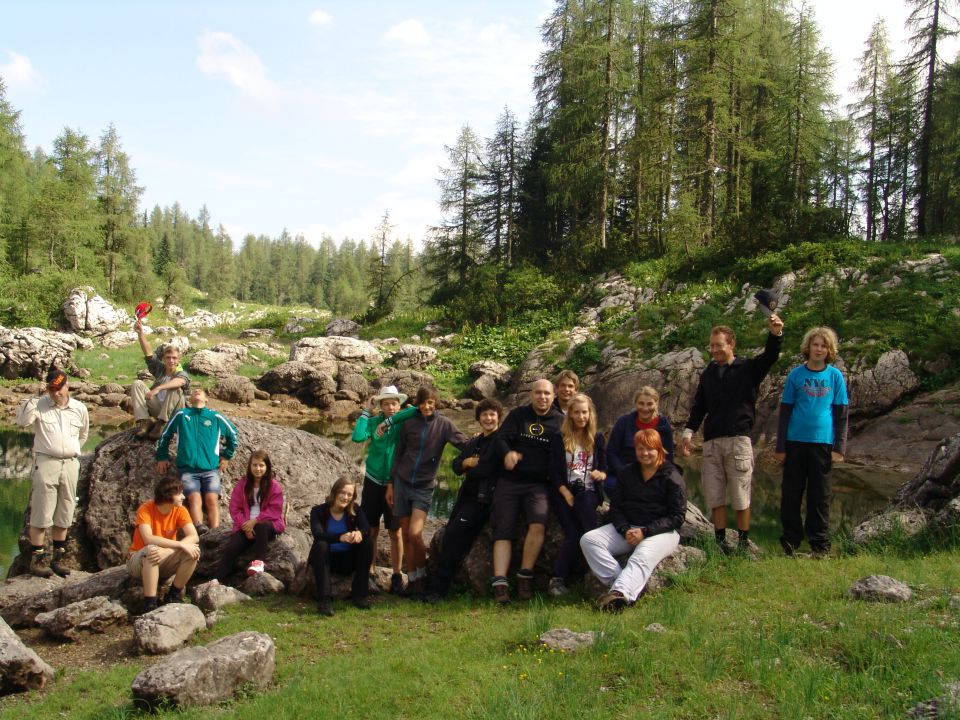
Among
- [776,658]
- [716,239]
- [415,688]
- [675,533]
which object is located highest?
[716,239]

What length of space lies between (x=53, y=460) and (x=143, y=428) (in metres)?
1.36

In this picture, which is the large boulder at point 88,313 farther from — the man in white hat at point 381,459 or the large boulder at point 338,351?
the man in white hat at point 381,459

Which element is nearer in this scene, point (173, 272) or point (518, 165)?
point (518, 165)

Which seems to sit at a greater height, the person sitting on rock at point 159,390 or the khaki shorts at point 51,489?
the person sitting on rock at point 159,390

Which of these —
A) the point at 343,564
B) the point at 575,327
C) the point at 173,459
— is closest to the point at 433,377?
the point at 575,327

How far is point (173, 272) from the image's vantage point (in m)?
60.8

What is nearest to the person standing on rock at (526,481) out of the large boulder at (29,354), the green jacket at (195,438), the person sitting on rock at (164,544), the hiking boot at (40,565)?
the person sitting on rock at (164,544)

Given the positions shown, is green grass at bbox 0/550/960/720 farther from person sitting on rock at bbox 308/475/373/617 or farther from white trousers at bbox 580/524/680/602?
person sitting on rock at bbox 308/475/373/617

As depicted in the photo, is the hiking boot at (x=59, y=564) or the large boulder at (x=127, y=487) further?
the large boulder at (x=127, y=487)

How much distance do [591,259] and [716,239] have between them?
7.26 metres

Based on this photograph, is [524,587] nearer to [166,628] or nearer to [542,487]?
[542,487]

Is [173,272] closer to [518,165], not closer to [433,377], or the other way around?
[518,165]

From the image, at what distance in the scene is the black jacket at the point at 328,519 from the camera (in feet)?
23.3

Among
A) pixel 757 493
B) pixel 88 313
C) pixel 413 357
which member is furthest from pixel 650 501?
pixel 88 313
